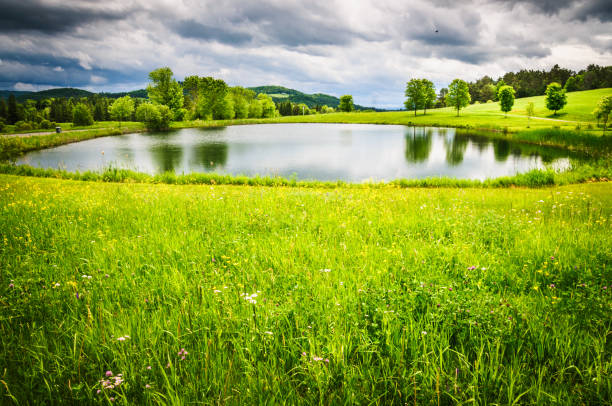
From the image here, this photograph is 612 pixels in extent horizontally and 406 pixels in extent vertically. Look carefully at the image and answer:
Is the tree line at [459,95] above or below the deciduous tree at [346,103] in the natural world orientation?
below

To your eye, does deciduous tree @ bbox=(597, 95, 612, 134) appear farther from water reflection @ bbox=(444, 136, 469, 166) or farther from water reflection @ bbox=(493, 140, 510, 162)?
water reflection @ bbox=(444, 136, 469, 166)

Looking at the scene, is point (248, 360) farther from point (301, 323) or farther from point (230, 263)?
point (230, 263)

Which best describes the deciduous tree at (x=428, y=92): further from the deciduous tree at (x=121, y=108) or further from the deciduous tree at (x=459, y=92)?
the deciduous tree at (x=121, y=108)

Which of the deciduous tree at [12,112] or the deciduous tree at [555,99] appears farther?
the deciduous tree at [12,112]

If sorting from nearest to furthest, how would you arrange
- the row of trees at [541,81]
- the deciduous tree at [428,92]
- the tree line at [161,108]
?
the tree line at [161,108], the deciduous tree at [428,92], the row of trees at [541,81]

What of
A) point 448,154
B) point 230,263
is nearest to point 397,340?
point 230,263

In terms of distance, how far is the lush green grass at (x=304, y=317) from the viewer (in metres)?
2.10

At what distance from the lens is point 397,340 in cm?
256

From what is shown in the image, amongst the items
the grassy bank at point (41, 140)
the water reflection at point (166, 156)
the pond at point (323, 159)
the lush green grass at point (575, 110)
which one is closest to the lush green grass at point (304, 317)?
the pond at point (323, 159)

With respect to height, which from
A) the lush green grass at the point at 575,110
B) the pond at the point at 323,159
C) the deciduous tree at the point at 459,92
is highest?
the deciduous tree at the point at 459,92

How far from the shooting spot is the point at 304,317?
9.36ft

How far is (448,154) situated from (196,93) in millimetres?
103144


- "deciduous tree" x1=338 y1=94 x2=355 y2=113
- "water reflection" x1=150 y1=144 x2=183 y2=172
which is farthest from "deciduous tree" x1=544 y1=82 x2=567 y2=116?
"water reflection" x1=150 y1=144 x2=183 y2=172

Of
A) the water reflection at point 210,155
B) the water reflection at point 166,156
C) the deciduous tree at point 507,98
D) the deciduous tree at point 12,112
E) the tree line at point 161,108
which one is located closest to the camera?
the water reflection at point 166,156
